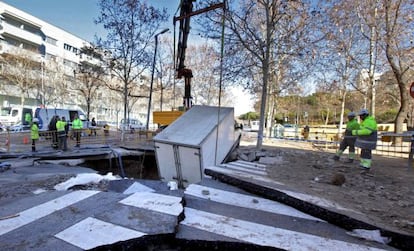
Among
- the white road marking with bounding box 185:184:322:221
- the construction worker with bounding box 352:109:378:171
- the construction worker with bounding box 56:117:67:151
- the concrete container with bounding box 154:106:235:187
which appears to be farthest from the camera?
the construction worker with bounding box 56:117:67:151

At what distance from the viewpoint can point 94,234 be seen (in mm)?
2475

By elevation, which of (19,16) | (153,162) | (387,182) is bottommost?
(153,162)

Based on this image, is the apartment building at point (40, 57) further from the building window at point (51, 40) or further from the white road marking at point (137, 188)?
the white road marking at point (137, 188)

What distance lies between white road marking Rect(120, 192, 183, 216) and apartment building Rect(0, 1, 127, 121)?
26.8m

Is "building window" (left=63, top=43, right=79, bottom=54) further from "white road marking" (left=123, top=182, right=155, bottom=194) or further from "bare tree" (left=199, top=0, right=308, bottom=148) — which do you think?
"white road marking" (left=123, top=182, right=155, bottom=194)

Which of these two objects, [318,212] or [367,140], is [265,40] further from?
[318,212]

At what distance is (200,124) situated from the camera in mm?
8141

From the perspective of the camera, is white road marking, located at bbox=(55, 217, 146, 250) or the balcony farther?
the balcony

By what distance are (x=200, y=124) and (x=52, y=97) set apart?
121ft

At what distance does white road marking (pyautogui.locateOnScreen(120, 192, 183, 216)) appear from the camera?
121 inches

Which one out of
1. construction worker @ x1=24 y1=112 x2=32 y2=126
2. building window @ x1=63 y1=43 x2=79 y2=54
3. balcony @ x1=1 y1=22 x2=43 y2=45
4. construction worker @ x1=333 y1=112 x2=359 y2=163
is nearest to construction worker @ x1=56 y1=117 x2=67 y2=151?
construction worker @ x1=333 y1=112 x2=359 y2=163

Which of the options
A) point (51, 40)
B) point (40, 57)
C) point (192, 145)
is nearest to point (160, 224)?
point (192, 145)

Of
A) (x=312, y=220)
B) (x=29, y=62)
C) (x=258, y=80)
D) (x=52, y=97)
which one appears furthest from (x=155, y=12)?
(x=52, y=97)

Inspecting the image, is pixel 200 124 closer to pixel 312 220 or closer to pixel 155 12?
pixel 312 220
